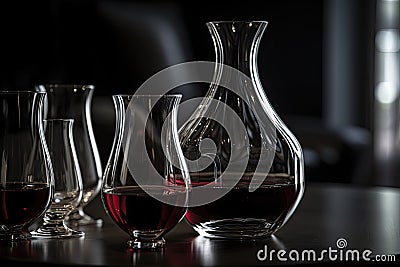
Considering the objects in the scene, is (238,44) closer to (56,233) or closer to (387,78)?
(56,233)

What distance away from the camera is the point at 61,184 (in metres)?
1.04

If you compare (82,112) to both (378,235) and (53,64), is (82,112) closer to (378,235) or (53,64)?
(378,235)

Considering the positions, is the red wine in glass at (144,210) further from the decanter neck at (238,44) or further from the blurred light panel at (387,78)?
the blurred light panel at (387,78)

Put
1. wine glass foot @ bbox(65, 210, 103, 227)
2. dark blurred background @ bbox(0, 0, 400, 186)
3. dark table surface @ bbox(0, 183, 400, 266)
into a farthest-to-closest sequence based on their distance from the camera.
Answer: dark blurred background @ bbox(0, 0, 400, 186) < wine glass foot @ bbox(65, 210, 103, 227) < dark table surface @ bbox(0, 183, 400, 266)

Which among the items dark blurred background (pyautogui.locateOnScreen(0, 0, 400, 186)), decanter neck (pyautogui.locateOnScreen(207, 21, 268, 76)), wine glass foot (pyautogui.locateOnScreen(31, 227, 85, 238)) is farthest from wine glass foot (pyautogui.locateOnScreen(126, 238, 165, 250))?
dark blurred background (pyautogui.locateOnScreen(0, 0, 400, 186))

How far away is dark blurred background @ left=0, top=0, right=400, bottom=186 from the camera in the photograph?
2727 mm

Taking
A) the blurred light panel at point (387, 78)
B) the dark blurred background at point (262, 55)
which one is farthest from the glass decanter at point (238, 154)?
the blurred light panel at point (387, 78)

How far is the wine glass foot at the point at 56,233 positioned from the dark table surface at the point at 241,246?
0.02m

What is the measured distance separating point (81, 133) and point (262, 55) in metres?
2.46

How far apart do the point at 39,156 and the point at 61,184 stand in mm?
78

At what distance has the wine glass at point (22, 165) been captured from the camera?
0.95 m

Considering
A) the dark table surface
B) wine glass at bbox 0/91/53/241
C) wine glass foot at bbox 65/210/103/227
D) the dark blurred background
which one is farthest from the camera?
the dark blurred background

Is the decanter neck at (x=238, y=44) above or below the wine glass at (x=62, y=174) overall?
above

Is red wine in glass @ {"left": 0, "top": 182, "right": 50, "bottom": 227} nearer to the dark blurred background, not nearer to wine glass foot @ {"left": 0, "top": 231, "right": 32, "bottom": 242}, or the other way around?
wine glass foot @ {"left": 0, "top": 231, "right": 32, "bottom": 242}
